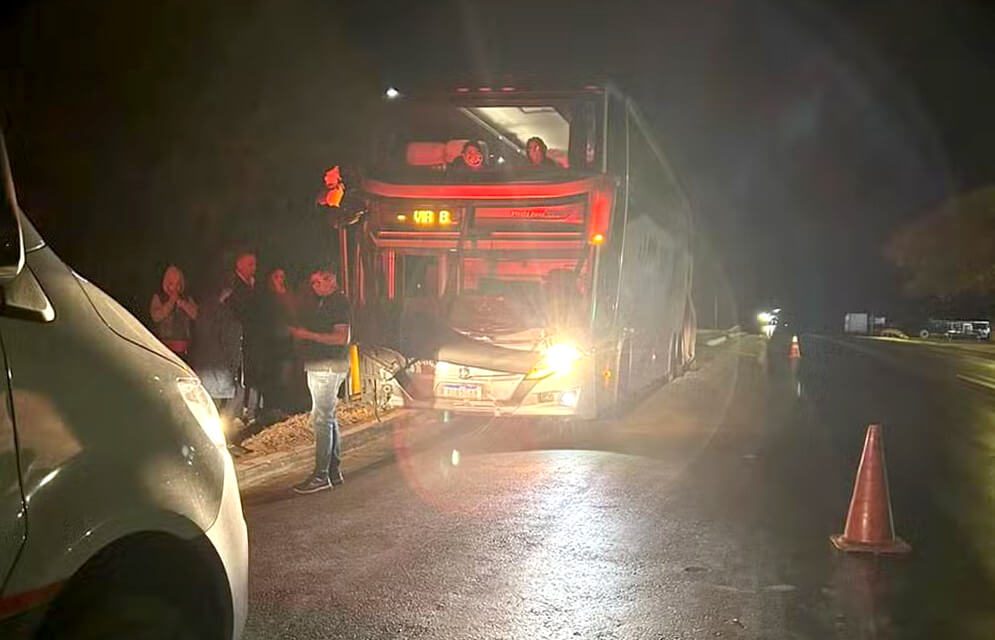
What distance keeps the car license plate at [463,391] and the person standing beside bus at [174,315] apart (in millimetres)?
3348

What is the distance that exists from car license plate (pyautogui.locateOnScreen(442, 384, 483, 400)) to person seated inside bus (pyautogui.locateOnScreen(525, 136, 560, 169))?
2.73 meters

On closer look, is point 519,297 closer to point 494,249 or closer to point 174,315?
point 494,249

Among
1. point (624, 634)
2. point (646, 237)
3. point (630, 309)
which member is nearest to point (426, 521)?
point (624, 634)

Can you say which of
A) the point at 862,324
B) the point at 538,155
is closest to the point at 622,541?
the point at 538,155

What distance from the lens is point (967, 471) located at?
10.1 meters

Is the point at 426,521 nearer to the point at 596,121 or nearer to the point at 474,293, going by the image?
the point at 474,293

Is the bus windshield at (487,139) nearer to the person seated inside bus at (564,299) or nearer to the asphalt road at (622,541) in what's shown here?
the person seated inside bus at (564,299)

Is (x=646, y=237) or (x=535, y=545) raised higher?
(x=646, y=237)

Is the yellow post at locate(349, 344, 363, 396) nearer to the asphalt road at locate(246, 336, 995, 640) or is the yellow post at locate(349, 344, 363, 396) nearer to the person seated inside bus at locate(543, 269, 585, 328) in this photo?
the asphalt road at locate(246, 336, 995, 640)

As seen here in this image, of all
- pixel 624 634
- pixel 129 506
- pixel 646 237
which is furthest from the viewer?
pixel 646 237

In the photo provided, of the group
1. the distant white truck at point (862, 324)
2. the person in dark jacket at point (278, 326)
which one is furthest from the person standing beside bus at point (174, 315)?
the distant white truck at point (862, 324)

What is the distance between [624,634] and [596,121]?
7.68 metres

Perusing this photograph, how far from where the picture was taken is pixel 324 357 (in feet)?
26.9

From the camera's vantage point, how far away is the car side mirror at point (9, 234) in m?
2.50
